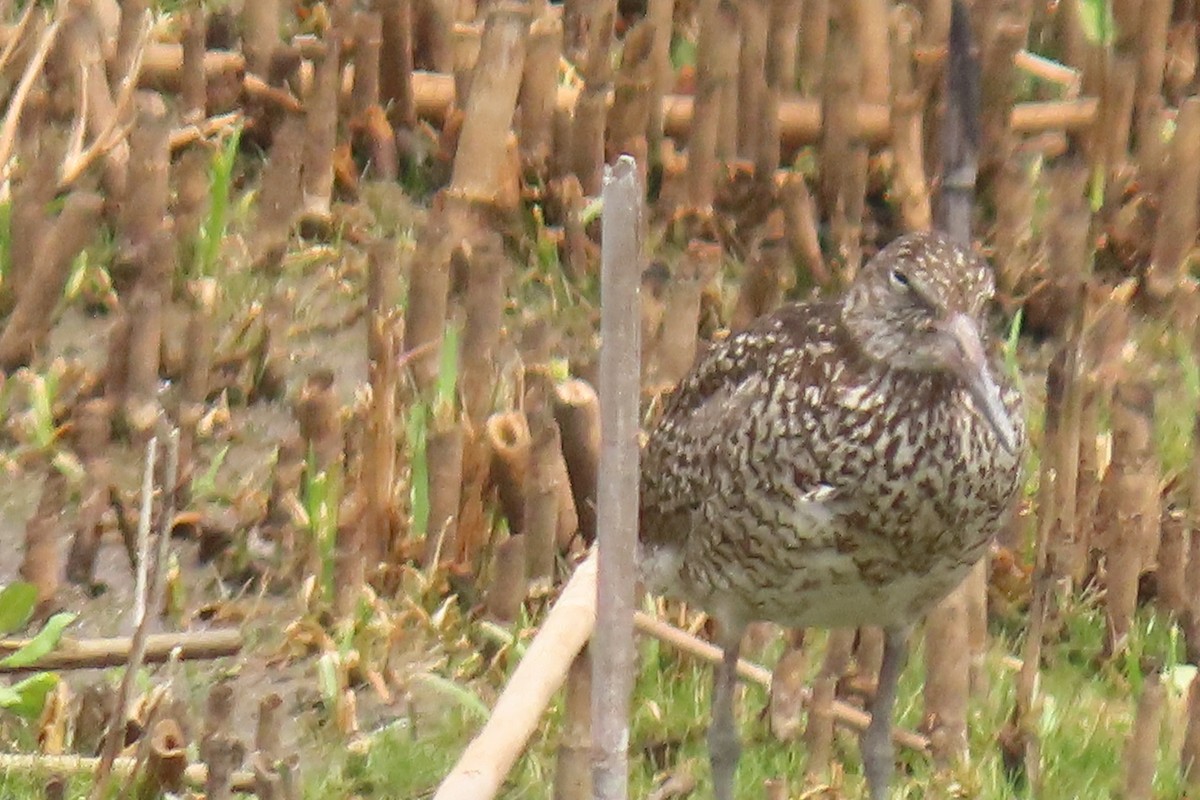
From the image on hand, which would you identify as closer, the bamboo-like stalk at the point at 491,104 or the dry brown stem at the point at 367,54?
the bamboo-like stalk at the point at 491,104

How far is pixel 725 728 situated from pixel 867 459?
61cm

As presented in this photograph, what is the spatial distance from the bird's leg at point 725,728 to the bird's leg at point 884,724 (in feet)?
0.77

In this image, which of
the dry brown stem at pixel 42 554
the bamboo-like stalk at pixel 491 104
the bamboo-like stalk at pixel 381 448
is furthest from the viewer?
the bamboo-like stalk at pixel 491 104

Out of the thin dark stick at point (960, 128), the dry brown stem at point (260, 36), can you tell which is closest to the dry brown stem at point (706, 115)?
the dry brown stem at point (260, 36)

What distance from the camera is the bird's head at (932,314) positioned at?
3986mm

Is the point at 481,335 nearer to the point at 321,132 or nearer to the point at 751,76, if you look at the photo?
the point at 321,132

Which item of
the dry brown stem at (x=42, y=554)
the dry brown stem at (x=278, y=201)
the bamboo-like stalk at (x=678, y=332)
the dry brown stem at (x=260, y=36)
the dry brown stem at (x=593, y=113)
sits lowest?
the dry brown stem at (x=42, y=554)

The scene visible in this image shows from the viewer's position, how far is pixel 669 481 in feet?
14.7

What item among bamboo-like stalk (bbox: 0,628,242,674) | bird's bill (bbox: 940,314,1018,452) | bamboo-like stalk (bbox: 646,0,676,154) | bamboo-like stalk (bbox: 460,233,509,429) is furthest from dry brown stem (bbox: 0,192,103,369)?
bird's bill (bbox: 940,314,1018,452)

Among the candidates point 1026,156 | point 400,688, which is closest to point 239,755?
point 400,688

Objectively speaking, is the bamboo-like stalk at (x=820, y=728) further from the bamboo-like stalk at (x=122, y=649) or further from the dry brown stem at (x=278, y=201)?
the dry brown stem at (x=278, y=201)

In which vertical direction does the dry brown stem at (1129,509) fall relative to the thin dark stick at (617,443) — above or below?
below

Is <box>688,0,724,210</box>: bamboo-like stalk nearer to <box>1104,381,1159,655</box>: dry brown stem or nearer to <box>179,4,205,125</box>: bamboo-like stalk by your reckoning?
<box>179,4,205,125</box>: bamboo-like stalk

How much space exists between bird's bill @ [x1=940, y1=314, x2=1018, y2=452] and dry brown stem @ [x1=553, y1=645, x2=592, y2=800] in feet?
2.46
